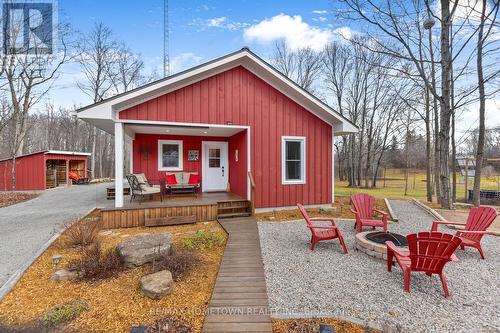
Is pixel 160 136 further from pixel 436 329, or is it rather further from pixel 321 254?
pixel 436 329

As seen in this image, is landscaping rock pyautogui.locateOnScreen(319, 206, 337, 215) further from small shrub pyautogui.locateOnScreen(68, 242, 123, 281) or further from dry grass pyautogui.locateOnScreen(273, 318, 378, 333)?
small shrub pyautogui.locateOnScreen(68, 242, 123, 281)

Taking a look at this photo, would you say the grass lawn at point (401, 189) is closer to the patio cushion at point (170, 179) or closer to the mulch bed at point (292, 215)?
the mulch bed at point (292, 215)

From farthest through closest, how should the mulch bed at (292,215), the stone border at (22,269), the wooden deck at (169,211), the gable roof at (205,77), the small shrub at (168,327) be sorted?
the mulch bed at (292,215) → the wooden deck at (169,211) → the gable roof at (205,77) → the stone border at (22,269) → the small shrub at (168,327)

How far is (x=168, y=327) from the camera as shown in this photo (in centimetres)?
251

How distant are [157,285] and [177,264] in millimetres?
667

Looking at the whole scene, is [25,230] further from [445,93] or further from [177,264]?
[445,93]

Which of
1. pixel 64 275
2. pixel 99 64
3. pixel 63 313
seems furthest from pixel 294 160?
pixel 99 64

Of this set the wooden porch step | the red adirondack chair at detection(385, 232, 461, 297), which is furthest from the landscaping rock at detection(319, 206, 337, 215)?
the red adirondack chair at detection(385, 232, 461, 297)

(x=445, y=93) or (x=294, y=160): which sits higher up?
(x=445, y=93)

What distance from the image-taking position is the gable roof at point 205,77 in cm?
631

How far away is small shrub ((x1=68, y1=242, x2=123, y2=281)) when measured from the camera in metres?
3.63

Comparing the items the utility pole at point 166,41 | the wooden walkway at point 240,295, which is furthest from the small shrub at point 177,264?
the utility pole at point 166,41

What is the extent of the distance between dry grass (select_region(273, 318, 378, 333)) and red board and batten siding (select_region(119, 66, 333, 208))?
5.39 m

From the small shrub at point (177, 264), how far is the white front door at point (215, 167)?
19.9ft
